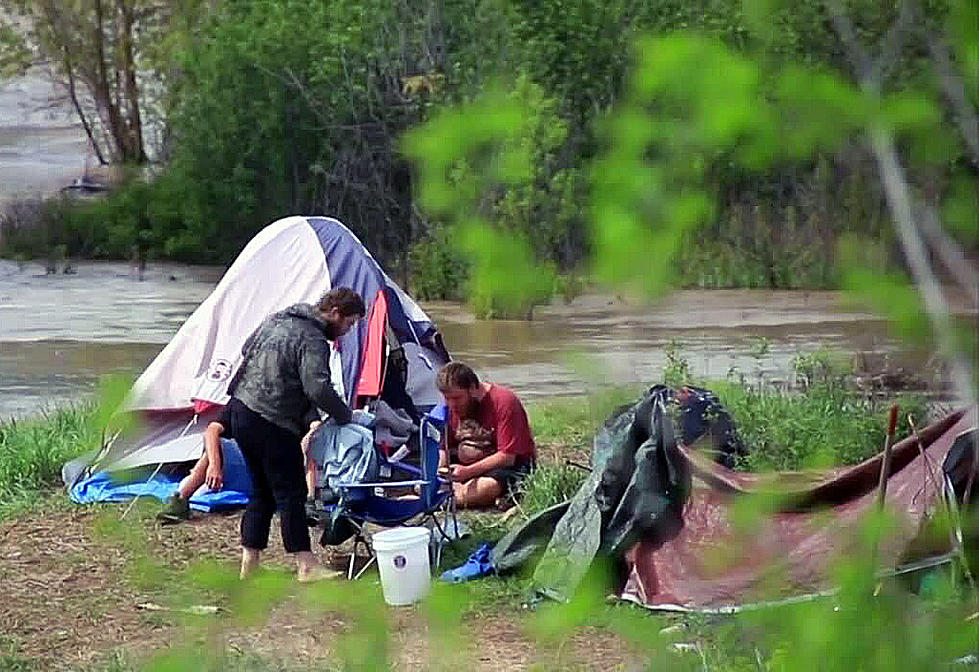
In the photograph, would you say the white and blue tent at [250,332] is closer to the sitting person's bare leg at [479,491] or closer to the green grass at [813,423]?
the sitting person's bare leg at [479,491]

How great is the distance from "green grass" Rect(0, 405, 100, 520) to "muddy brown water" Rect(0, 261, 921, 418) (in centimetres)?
296

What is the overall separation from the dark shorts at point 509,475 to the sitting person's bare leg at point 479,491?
0.02 metres

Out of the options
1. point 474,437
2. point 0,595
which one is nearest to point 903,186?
point 0,595

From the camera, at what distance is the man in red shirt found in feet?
27.2

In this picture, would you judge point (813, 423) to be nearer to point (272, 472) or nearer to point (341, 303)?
point (341, 303)

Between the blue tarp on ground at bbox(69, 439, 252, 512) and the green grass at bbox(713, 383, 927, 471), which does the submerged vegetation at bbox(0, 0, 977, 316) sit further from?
the blue tarp on ground at bbox(69, 439, 252, 512)

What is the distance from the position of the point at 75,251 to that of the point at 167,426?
19513mm

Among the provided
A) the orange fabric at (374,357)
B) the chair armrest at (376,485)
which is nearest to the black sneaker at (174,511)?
the orange fabric at (374,357)

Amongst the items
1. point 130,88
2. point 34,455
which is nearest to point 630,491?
point 34,455

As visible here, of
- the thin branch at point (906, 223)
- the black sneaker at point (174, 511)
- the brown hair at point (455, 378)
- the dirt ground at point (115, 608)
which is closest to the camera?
the thin branch at point (906, 223)

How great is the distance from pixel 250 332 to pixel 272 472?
7.94 feet

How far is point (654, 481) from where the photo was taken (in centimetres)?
673

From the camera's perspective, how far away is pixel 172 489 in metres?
8.72

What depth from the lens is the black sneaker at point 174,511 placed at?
27.1ft
